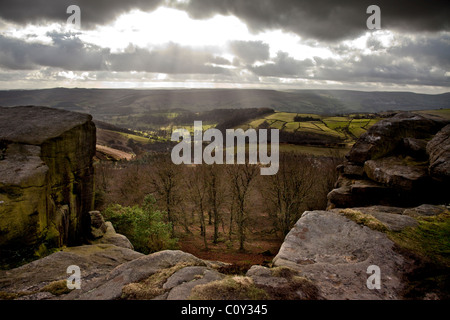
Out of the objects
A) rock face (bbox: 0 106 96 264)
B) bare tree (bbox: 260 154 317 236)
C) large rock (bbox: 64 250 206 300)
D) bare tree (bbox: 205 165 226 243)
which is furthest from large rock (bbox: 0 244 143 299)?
bare tree (bbox: 260 154 317 236)

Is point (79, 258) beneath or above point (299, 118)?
beneath

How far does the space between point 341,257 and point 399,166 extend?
1348 centimetres

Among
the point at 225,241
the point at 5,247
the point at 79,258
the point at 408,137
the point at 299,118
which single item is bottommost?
the point at 225,241

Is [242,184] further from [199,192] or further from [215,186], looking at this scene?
[199,192]

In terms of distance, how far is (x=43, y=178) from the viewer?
1189 centimetres

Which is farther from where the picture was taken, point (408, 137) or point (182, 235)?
point (182, 235)

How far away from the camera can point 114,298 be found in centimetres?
669

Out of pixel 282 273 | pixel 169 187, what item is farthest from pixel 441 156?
pixel 169 187

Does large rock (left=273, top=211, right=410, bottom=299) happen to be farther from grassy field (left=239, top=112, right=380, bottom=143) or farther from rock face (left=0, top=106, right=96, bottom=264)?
grassy field (left=239, top=112, right=380, bottom=143)

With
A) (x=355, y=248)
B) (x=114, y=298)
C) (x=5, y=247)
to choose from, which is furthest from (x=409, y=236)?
(x=5, y=247)
